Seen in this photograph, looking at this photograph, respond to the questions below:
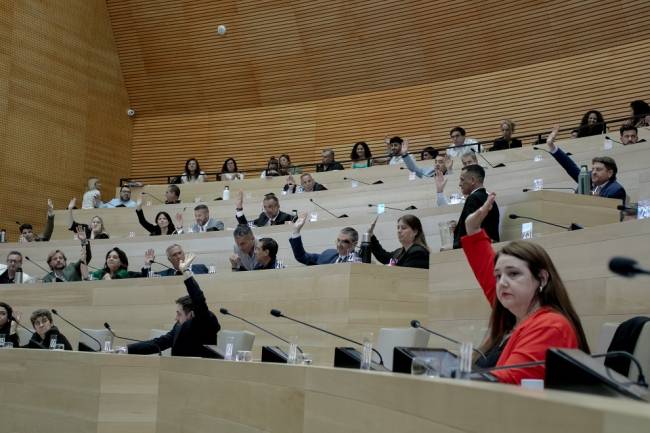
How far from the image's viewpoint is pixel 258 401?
380 cm

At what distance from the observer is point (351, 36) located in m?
12.1

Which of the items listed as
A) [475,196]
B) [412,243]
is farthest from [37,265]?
[475,196]

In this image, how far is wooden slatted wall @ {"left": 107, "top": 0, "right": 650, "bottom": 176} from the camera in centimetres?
1056

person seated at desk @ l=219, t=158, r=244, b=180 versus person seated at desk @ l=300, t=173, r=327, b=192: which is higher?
person seated at desk @ l=219, t=158, r=244, b=180

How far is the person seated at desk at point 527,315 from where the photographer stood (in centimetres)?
241

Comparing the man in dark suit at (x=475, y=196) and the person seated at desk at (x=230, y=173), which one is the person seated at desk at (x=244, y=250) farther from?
the person seated at desk at (x=230, y=173)

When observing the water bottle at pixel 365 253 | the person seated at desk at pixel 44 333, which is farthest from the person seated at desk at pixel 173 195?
the water bottle at pixel 365 253

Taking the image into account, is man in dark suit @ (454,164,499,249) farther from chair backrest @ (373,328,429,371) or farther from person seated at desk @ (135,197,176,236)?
person seated at desk @ (135,197,176,236)

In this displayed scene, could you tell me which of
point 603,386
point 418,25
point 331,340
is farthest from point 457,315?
point 418,25

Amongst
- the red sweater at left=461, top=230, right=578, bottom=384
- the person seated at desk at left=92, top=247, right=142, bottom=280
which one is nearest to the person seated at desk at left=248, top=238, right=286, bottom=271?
the person seated at desk at left=92, top=247, right=142, bottom=280

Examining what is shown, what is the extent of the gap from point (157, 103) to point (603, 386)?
1238cm

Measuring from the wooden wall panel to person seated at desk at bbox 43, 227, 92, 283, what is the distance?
3452 mm

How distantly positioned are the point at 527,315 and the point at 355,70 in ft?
32.9

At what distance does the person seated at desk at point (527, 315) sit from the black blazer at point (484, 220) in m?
2.44
